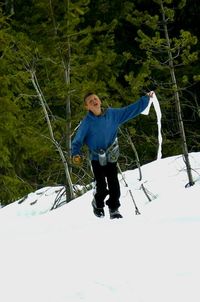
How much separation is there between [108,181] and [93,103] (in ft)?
3.48

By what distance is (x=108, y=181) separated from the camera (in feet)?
23.8

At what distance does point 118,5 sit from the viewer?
20.5 m

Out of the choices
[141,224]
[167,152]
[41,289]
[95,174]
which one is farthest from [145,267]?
[167,152]

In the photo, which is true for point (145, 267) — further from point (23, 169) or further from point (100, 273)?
point (23, 169)

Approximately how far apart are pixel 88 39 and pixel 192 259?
13.2 metres

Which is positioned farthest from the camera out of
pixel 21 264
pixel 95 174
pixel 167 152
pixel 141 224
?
pixel 167 152

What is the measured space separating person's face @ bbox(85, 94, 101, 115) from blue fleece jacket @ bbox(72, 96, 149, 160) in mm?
65

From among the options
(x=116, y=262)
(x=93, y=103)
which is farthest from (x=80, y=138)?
(x=116, y=262)

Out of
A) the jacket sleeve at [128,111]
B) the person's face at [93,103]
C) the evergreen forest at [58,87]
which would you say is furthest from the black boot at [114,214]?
the evergreen forest at [58,87]

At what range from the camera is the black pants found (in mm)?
7195

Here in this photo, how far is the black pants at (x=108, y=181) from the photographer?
23.6 ft

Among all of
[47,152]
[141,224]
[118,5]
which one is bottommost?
[47,152]

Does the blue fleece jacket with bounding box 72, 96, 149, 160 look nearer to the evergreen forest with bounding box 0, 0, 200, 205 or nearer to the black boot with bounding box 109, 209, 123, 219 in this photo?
the black boot with bounding box 109, 209, 123, 219

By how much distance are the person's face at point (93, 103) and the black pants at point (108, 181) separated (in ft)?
2.15
